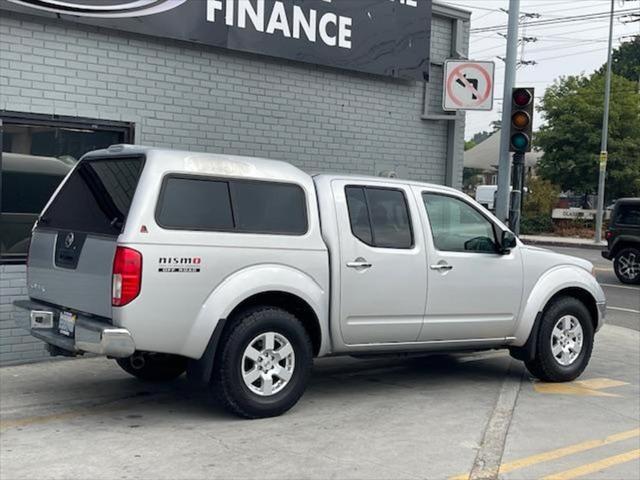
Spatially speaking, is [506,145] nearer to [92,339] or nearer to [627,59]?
[92,339]

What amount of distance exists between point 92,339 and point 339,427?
1930 mm

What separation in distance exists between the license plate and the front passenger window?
311cm

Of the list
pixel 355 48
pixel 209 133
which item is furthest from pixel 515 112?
pixel 209 133

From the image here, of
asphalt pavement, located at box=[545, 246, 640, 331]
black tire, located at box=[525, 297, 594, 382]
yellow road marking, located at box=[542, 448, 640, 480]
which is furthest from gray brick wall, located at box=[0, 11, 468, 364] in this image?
yellow road marking, located at box=[542, 448, 640, 480]

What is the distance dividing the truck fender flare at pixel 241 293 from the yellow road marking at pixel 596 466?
2.17 meters

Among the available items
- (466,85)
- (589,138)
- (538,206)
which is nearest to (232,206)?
(466,85)

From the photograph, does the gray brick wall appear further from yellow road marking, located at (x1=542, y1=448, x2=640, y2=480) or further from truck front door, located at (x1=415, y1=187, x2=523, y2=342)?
yellow road marking, located at (x1=542, y1=448, x2=640, y2=480)

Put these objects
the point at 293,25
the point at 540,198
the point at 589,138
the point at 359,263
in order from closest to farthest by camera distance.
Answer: the point at 359,263
the point at 293,25
the point at 589,138
the point at 540,198

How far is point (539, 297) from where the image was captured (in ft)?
26.1

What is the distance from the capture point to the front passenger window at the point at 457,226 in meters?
7.48

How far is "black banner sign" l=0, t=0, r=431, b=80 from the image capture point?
864 centimetres

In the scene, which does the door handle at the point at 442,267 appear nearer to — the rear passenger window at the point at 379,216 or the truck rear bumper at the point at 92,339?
the rear passenger window at the point at 379,216

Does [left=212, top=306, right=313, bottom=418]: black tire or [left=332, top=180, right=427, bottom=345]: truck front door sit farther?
[left=332, top=180, right=427, bottom=345]: truck front door

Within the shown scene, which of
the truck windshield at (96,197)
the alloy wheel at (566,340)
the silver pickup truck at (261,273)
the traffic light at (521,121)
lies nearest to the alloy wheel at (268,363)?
the silver pickup truck at (261,273)
